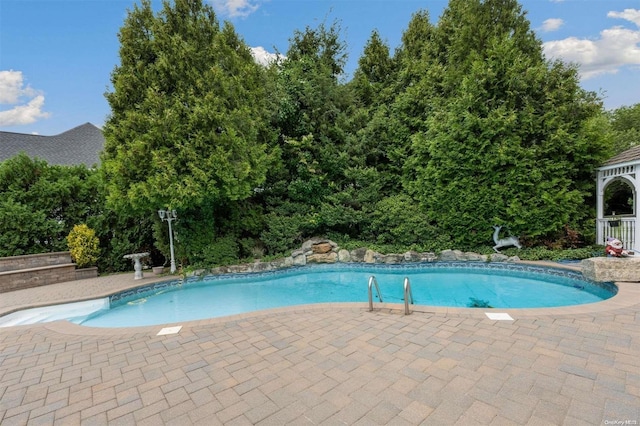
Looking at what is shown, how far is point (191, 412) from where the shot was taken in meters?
2.35

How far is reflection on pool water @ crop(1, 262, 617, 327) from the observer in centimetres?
620

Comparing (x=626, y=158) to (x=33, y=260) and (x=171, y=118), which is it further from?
(x=33, y=260)

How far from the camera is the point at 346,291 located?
7797 millimetres

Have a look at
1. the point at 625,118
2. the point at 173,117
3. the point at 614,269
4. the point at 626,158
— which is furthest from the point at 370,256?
the point at 625,118

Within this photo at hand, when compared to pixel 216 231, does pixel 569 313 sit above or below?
below

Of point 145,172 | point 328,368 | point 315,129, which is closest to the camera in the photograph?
point 328,368

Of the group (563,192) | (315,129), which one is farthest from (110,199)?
(563,192)

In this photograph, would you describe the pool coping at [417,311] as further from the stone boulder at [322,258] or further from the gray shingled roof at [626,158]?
the stone boulder at [322,258]

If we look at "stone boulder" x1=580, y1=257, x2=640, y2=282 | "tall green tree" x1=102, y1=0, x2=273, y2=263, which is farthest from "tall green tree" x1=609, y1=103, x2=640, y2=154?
"tall green tree" x1=102, y1=0, x2=273, y2=263

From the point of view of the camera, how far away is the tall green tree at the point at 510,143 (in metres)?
8.54

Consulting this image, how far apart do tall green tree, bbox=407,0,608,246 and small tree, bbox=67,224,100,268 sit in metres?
10.5

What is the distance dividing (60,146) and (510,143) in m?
19.8

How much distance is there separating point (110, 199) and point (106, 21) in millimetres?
5024

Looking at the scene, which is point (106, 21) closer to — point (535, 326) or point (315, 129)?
point (315, 129)
